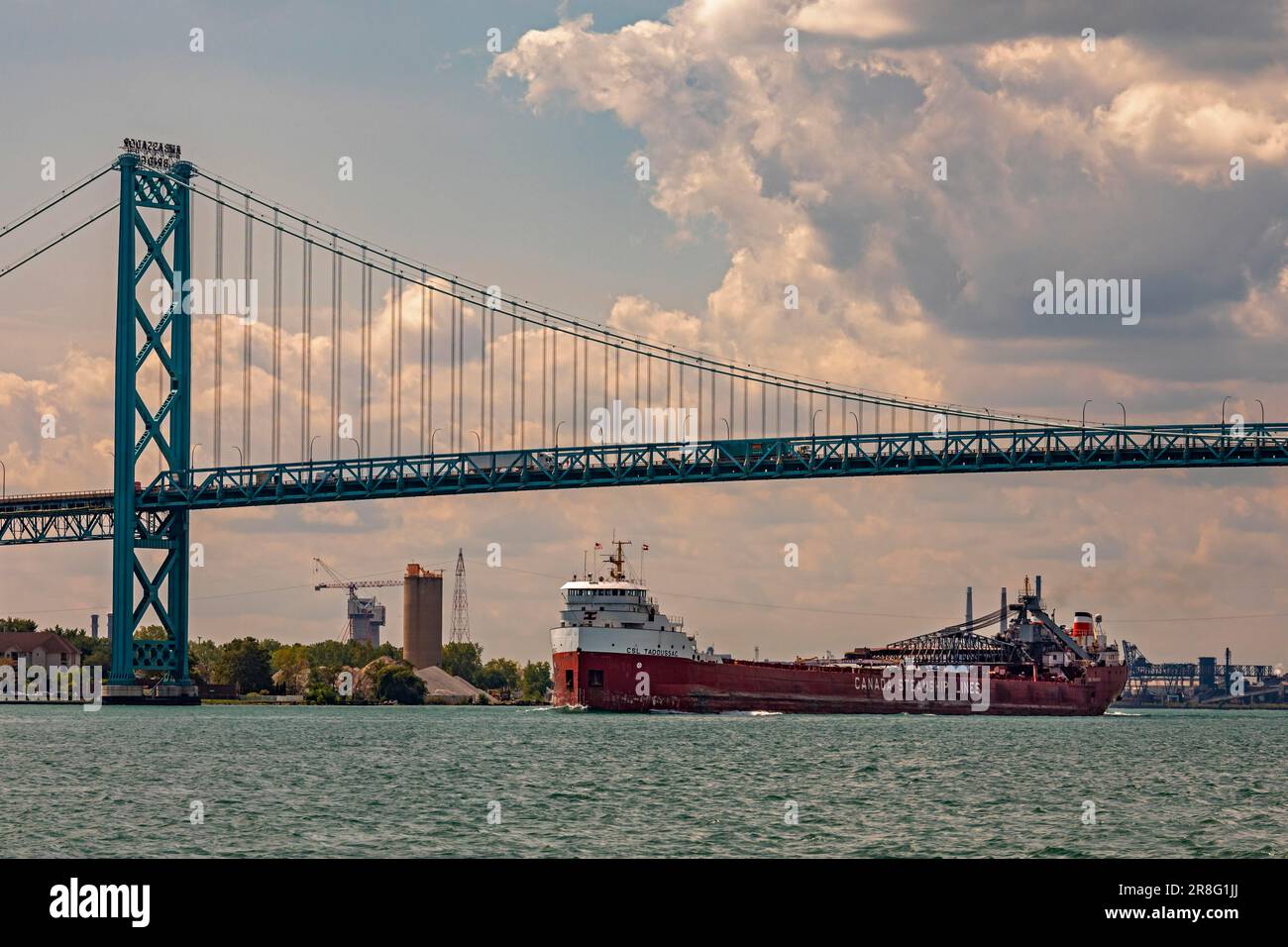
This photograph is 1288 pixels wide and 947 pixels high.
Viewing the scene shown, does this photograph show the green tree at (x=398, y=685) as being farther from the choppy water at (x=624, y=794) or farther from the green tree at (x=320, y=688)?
the choppy water at (x=624, y=794)

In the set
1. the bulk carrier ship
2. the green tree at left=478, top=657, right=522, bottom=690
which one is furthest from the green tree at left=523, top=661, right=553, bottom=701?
the bulk carrier ship

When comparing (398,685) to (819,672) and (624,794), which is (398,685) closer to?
(819,672)

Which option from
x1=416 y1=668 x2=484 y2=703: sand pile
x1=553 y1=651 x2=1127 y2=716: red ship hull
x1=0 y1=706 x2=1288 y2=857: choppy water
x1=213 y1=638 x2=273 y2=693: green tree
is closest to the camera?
x1=0 y1=706 x2=1288 y2=857: choppy water

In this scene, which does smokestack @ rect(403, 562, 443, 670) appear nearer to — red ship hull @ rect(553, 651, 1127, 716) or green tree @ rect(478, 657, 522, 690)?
green tree @ rect(478, 657, 522, 690)

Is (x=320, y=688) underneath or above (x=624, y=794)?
underneath

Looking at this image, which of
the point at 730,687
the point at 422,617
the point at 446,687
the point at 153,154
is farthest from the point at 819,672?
the point at 422,617

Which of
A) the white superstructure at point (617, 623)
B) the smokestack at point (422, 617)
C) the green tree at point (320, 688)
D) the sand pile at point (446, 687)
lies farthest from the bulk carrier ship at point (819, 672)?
the smokestack at point (422, 617)
